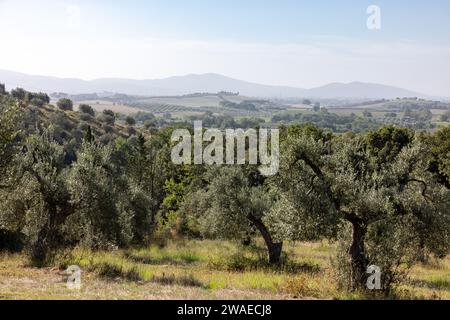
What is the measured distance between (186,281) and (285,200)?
19.1ft

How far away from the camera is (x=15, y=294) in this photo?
13914 millimetres

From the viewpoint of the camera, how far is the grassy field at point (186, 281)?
50.3 feet

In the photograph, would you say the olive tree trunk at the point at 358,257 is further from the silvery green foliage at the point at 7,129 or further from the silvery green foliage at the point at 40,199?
the silvery green foliage at the point at 7,129

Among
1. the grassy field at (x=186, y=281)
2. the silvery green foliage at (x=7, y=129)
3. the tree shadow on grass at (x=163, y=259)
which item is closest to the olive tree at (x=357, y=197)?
the grassy field at (x=186, y=281)

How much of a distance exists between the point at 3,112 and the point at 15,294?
853 cm

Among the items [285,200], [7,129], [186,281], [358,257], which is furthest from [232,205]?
[7,129]

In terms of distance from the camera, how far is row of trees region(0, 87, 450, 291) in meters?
17.6

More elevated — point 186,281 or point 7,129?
point 7,129

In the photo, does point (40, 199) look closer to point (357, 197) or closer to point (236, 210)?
point (236, 210)

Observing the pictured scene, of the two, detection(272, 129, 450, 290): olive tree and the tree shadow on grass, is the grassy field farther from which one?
detection(272, 129, 450, 290): olive tree

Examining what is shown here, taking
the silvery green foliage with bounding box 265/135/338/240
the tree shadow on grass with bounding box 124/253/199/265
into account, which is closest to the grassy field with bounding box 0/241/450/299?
the tree shadow on grass with bounding box 124/253/199/265

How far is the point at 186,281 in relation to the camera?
64.2 ft

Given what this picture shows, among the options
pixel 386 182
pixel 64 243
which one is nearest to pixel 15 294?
pixel 64 243
